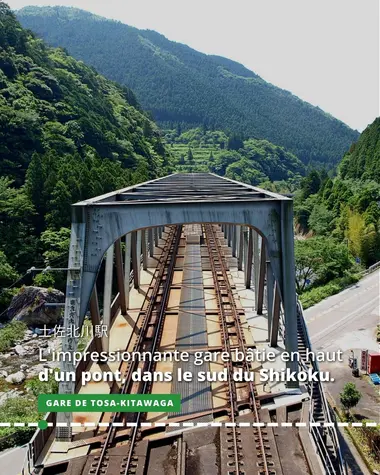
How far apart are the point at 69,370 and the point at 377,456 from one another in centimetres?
826

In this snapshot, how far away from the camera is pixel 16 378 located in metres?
18.5

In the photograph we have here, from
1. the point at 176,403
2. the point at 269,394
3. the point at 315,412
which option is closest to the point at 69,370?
the point at 176,403

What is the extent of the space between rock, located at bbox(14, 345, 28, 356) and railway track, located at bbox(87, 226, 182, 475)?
302 inches

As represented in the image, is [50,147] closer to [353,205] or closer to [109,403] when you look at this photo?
[353,205]

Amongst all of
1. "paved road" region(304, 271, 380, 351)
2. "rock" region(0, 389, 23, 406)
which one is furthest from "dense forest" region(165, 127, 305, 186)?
"rock" region(0, 389, 23, 406)

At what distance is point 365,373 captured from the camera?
16219 mm

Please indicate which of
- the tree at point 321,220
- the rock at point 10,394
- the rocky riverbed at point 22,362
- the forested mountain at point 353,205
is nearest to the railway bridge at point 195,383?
the rock at point 10,394

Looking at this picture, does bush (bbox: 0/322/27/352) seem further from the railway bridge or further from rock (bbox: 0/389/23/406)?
the railway bridge

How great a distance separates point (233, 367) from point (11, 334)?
1539 centimetres

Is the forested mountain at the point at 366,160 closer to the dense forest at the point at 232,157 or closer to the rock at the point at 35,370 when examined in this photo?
the rock at the point at 35,370

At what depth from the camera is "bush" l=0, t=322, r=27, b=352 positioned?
2185 centimetres

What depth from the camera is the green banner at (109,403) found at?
28.2 feet

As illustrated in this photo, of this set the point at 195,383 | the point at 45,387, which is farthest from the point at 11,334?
the point at 195,383

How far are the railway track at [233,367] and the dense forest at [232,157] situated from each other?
109 meters
